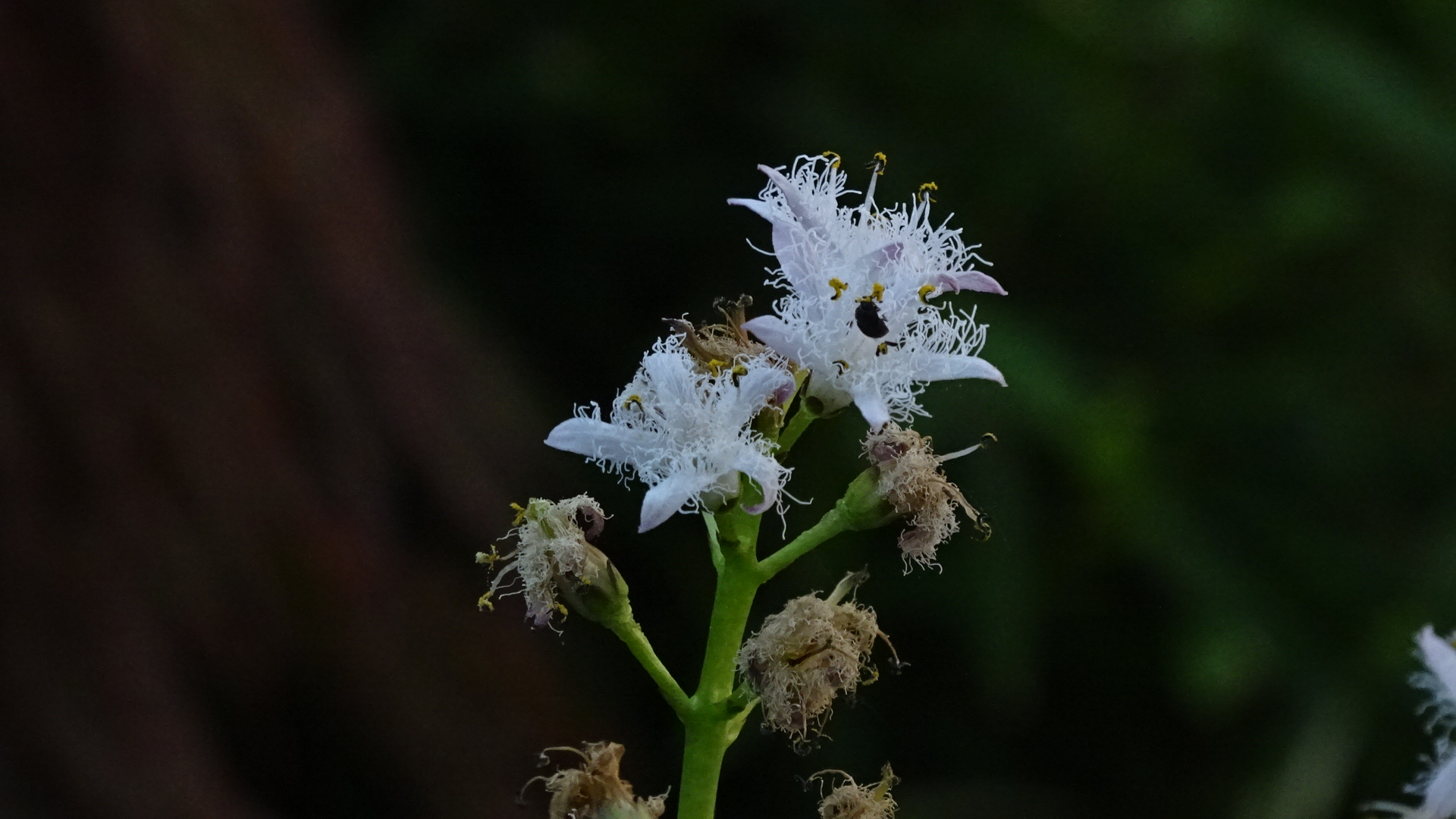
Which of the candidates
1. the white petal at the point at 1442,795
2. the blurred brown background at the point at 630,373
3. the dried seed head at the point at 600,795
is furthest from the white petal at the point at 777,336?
the blurred brown background at the point at 630,373

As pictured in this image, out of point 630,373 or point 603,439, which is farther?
point 630,373

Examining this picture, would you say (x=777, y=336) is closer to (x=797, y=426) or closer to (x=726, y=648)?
(x=797, y=426)

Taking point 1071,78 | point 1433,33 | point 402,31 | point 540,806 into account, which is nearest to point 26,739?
point 540,806

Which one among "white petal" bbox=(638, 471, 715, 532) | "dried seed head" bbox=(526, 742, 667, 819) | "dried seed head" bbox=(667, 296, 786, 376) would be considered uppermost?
"dried seed head" bbox=(667, 296, 786, 376)

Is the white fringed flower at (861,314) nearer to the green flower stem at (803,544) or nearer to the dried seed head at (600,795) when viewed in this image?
the green flower stem at (803,544)

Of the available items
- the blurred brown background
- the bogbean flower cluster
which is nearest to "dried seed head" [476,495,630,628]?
the bogbean flower cluster

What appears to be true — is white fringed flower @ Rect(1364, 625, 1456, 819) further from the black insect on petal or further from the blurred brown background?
the blurred brown background

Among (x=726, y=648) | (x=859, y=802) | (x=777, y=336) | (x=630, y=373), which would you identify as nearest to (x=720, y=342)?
(x=777, y=336)
